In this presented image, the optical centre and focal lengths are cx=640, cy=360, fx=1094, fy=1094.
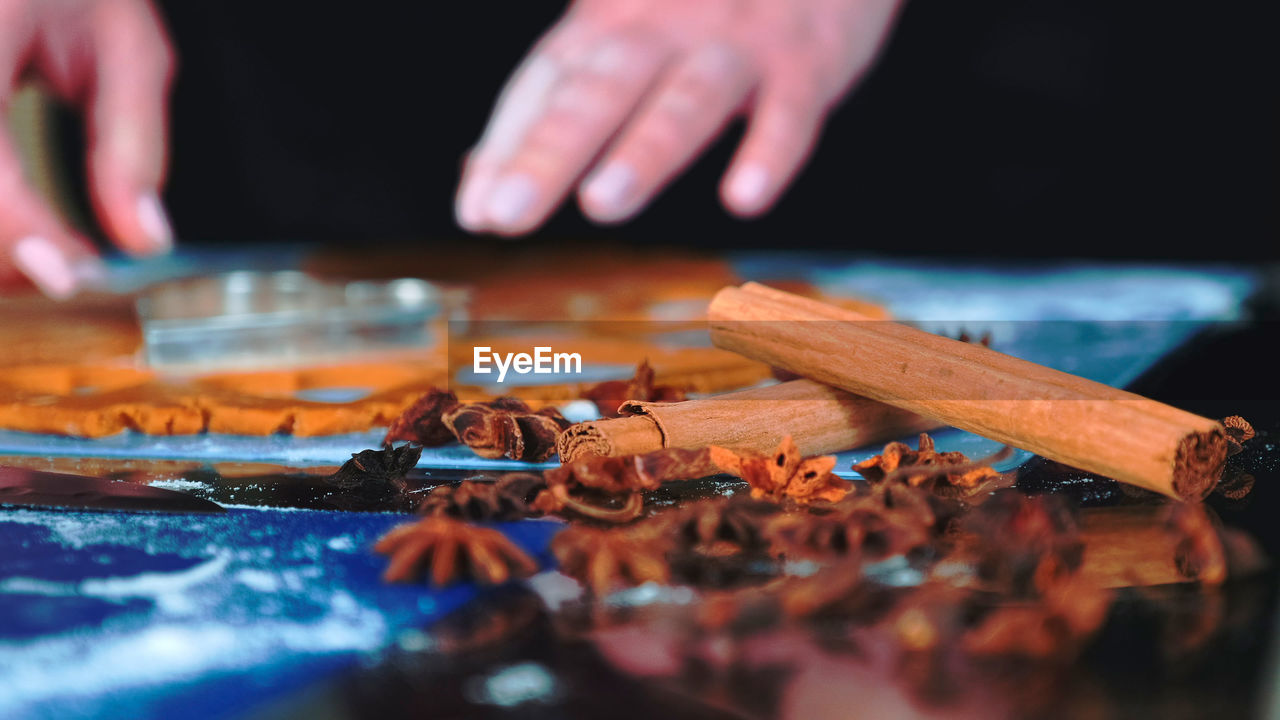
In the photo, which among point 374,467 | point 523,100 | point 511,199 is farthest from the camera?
point 523,100

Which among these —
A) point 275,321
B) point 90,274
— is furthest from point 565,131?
point 90,274

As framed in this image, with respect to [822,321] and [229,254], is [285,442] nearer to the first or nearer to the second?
[822,321]

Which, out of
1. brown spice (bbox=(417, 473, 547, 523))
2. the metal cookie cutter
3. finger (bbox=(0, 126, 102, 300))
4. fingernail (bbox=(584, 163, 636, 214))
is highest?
fingernail (bbox=(584, 163, 636, 214))

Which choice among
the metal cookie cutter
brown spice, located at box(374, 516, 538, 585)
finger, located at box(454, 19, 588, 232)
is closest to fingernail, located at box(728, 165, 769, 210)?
finger, located at box(454, 19, 588, 232)

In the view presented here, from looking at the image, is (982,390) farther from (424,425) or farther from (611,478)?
(424,425)

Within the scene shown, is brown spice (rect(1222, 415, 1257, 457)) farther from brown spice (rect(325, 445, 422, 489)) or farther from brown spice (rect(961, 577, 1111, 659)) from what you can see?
brown spice (rect(325, 445, 422, 489))

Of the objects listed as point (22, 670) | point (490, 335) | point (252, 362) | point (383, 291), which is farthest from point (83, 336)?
point (22, 670)
